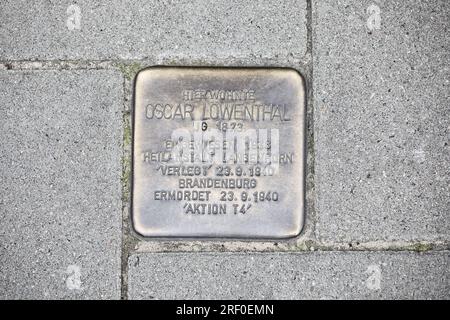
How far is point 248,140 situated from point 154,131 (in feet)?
1.12

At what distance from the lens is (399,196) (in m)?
1.69

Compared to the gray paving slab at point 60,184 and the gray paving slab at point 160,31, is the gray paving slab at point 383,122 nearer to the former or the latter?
the gray paving slab at point 160,31

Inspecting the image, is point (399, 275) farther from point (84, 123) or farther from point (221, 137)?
point (84, 123)

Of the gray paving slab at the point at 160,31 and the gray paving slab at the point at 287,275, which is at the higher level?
the gray paving slab at the point at 160,31

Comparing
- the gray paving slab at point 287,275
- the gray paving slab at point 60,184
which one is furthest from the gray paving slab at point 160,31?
the gray paving slab at point 287,275

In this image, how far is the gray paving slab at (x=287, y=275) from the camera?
168 cm

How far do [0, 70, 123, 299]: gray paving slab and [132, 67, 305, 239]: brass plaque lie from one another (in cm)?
12

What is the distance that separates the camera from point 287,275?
169 cm

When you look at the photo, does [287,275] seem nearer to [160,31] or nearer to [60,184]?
[60,184]

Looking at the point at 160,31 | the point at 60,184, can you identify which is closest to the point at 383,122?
the point at 160,31

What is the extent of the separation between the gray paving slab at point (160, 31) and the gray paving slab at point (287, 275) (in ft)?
2.45

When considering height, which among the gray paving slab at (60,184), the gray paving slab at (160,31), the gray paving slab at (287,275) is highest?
the gray paving slab at (160,31)

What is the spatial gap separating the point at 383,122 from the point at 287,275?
0.66 m
